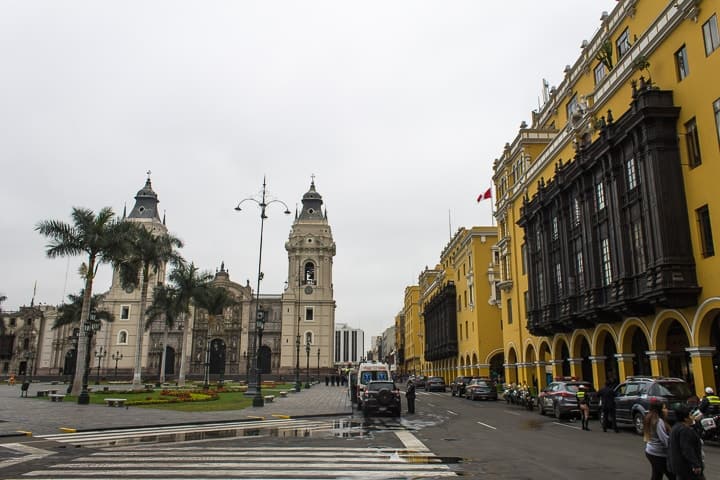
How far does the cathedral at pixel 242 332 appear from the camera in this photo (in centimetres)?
8606

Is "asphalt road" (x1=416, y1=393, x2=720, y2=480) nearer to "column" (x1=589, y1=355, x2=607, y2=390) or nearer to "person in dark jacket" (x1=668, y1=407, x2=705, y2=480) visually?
"person in dark jacket" (x1=668, y1=407, x2=705, y2=480)

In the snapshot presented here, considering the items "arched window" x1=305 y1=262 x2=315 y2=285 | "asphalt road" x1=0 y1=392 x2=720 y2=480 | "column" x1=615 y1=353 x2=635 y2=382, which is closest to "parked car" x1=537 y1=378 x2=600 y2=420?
"column" x1=615 y1=353 x2=635 y2=382

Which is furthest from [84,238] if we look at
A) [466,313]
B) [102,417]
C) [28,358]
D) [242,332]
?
[28,358]

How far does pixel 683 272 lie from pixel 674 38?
30.6 ft

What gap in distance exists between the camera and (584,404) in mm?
19984

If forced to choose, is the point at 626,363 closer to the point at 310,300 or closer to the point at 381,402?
the point at 381,402

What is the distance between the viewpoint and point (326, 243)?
89.8 m

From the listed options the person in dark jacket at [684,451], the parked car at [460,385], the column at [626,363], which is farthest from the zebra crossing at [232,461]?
the parked car at [460,385]

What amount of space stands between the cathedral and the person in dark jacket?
259 feet

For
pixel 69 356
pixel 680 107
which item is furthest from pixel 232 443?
pixel 69 356

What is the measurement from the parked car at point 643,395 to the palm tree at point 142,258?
32.8m

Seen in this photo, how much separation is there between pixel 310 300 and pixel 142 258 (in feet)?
145

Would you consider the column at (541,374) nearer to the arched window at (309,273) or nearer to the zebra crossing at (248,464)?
the zebra crossing at (248,464)

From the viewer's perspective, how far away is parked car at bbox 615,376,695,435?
17273 millimetres
